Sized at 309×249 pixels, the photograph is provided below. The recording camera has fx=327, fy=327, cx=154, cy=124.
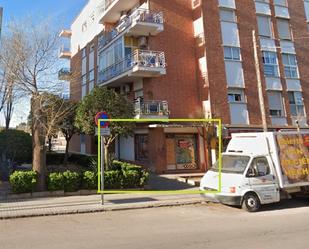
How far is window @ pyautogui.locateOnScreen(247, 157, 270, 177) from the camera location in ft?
35.4

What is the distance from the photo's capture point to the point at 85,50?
32594 mm

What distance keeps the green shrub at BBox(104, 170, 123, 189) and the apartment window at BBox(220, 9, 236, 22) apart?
595 inches

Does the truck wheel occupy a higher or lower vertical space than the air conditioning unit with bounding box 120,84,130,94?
lower

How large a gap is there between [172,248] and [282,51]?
2252 cm

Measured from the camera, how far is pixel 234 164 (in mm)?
11266

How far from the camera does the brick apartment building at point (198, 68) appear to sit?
21109 mm

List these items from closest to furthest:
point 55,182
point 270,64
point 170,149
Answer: point 55,182 < point 170,149 < point 270,64

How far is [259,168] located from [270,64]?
51.5 ft

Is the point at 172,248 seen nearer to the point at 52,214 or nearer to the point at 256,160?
the point at 52,214

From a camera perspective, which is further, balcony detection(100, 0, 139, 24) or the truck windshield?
balcony detection(100, 0, 139, 24)

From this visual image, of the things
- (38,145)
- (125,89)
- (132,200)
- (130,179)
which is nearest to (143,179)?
(130,179)

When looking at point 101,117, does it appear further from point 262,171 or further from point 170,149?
point 170,149

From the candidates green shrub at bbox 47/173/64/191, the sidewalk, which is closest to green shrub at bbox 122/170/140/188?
the sidewalk

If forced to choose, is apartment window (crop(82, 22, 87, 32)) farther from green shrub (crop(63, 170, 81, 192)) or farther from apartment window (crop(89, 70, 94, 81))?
A: green shrub (crop(63, 170, 81, 192))
